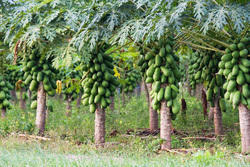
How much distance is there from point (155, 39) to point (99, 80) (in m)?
1.27

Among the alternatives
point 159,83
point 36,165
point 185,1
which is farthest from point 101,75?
point 36,165

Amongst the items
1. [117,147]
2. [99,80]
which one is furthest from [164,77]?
[117,147]

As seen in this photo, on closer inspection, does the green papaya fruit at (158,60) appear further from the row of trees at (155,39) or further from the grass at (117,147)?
the grass at (117,147)

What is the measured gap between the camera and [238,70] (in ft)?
15.0

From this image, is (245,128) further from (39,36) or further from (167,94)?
(39,36)

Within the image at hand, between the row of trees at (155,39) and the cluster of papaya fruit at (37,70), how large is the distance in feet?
0.78

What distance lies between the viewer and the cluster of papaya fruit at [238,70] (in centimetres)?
450

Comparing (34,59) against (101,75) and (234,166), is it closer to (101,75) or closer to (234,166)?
(101,75)

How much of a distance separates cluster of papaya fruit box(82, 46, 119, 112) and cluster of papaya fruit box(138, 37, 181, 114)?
2.76 feet

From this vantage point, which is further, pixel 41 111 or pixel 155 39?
pixel 41 111

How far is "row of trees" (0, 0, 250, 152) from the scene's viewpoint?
163 inches

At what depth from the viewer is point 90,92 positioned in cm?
566

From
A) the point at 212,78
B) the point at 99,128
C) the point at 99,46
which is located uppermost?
the point at 99,46

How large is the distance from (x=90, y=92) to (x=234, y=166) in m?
3.14
